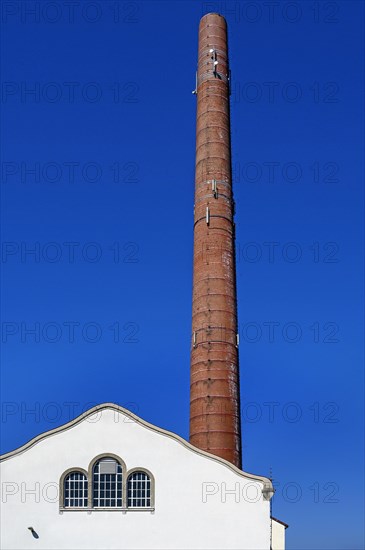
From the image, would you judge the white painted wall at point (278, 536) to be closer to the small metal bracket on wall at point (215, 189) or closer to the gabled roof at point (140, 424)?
the gabled roof at point (140, 424)

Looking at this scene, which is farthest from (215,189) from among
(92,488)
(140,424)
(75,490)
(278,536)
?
(278,536)

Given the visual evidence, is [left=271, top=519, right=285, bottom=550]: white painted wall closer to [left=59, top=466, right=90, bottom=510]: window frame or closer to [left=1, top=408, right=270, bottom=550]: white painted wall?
[left=1, top=408, right=270, bottom=550]: white painted wall

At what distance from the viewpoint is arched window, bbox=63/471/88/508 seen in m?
25.6

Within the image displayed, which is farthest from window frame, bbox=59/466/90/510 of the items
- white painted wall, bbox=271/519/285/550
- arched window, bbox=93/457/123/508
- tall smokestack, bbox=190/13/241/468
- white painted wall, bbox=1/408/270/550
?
white painted wall, bbox=271/519/285/550

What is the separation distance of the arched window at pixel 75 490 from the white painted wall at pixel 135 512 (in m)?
0.26

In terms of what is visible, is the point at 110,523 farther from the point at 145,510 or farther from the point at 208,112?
the point at 208,112

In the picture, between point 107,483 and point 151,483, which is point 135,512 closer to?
point 151,483

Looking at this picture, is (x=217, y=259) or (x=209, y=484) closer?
(x=209, y=484)

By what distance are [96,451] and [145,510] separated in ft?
7.34

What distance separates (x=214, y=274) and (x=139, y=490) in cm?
929

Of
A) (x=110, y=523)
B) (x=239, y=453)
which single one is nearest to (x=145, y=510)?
(x=110, y=523)

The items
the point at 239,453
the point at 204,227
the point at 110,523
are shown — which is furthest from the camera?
the point at 204,227

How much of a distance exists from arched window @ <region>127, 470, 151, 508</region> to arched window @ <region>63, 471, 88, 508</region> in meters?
1.32

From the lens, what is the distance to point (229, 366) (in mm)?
31172
